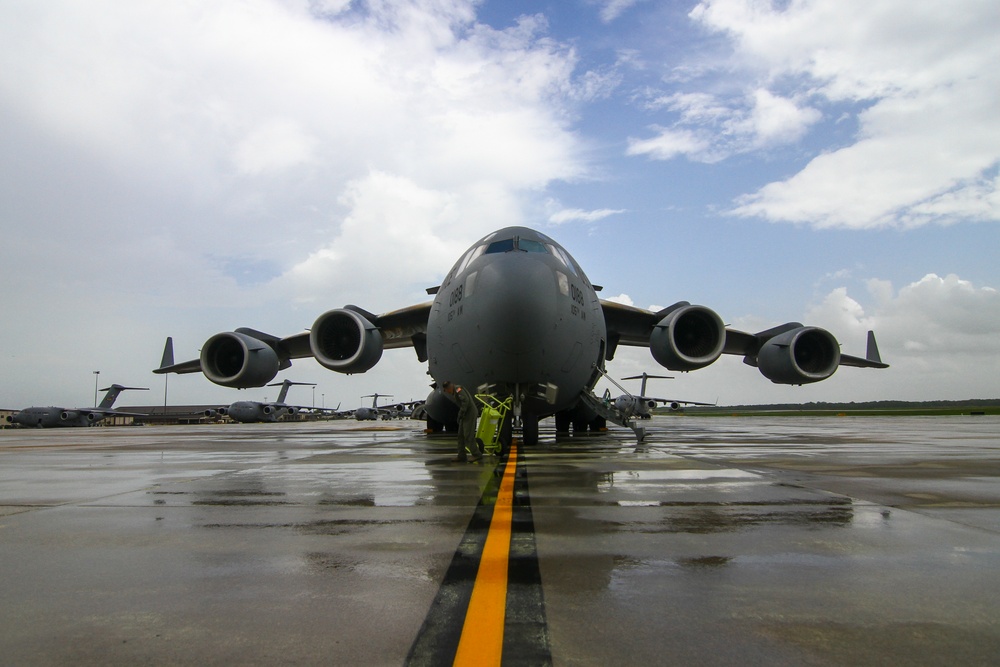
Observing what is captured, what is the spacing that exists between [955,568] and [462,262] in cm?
906

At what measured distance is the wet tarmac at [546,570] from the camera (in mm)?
1927

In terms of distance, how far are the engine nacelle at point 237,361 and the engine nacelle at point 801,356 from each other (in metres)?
11.8

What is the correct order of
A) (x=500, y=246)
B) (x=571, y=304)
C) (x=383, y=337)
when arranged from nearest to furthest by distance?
(x=571, y=304) < (x=500, y=246) < (x=383, y=337)

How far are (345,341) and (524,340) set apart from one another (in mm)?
6751

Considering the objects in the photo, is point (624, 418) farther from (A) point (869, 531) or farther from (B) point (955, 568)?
(B) point (955, 568)

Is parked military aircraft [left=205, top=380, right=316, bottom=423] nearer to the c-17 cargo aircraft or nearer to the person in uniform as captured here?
the c-17 cargo aircraft

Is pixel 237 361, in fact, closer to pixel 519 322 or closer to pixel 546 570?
pixel 519 322

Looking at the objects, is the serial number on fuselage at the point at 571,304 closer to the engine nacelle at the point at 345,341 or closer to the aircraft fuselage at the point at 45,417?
the engine nacelle at the point at 345,341

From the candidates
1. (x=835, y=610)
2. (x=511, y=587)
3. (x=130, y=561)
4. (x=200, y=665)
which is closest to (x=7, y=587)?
(x=130, y=561)

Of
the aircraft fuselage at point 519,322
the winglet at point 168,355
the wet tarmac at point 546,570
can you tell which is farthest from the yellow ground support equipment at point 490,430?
the winglet at point 168,355

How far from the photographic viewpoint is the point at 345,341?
48.7ft

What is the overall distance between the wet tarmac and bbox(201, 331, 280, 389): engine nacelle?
973 cm

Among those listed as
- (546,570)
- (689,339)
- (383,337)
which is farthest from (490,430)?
(383,337)

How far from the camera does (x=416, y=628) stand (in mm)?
→ 2041
